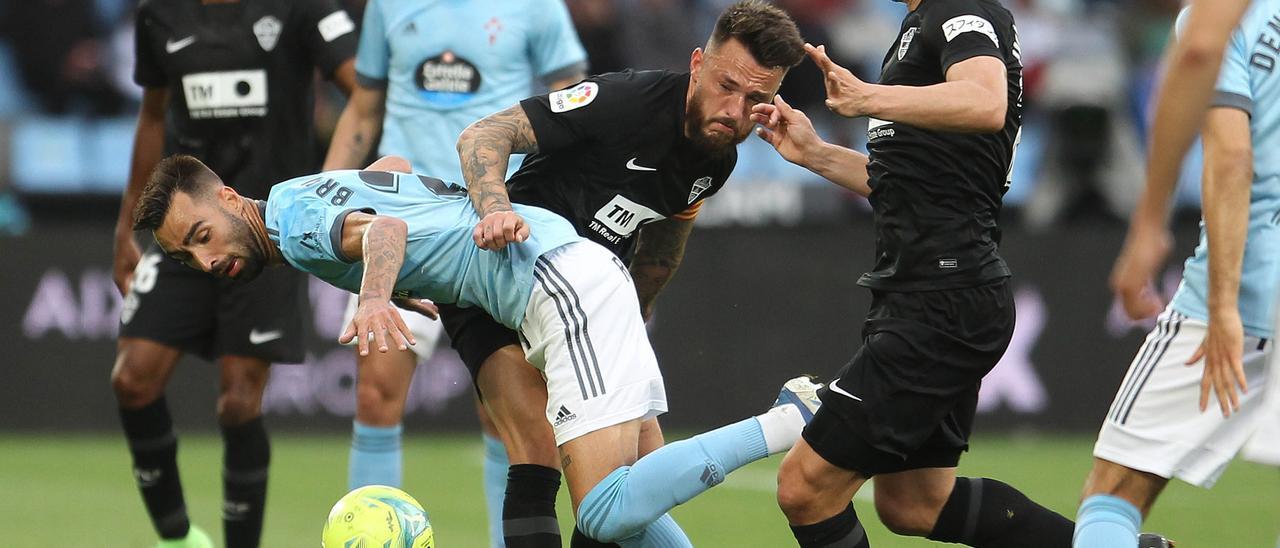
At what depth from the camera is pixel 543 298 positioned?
475 centimetres

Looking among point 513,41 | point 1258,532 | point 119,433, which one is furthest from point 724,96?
point 119,433

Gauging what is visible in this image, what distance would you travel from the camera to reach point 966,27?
434 cm

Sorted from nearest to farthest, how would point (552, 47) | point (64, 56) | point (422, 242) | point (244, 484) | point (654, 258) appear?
point (422, 242), point (654, 258), point (244, 484), point (552, 47), point (64, 56)

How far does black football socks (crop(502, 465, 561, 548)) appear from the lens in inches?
190

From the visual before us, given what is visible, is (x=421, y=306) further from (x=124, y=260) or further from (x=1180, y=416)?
(x=1180, y=416)

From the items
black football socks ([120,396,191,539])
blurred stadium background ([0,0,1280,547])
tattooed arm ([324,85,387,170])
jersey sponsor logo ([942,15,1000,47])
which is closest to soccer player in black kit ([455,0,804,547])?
jersey sponsor logo ([942,15,1000,47])

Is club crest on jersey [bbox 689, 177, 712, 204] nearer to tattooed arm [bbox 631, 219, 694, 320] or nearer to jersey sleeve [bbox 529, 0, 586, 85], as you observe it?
tattooed arm [bbox 631, 219, 694, 320]

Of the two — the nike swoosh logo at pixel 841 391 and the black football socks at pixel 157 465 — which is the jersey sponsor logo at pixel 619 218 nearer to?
the nike swoosh logo at pixel 841 391

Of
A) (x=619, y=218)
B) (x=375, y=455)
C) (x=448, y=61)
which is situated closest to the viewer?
(x=619, y=218)

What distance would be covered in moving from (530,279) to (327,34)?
2287mm

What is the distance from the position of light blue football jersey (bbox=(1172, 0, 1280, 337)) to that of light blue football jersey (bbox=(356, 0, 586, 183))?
11.1ft

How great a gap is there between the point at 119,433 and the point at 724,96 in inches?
278

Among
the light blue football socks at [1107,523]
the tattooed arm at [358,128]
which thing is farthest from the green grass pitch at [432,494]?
the light blue football socks at [1107,523]

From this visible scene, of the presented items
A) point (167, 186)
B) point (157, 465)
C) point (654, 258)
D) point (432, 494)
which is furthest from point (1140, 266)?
point (432, 494)
